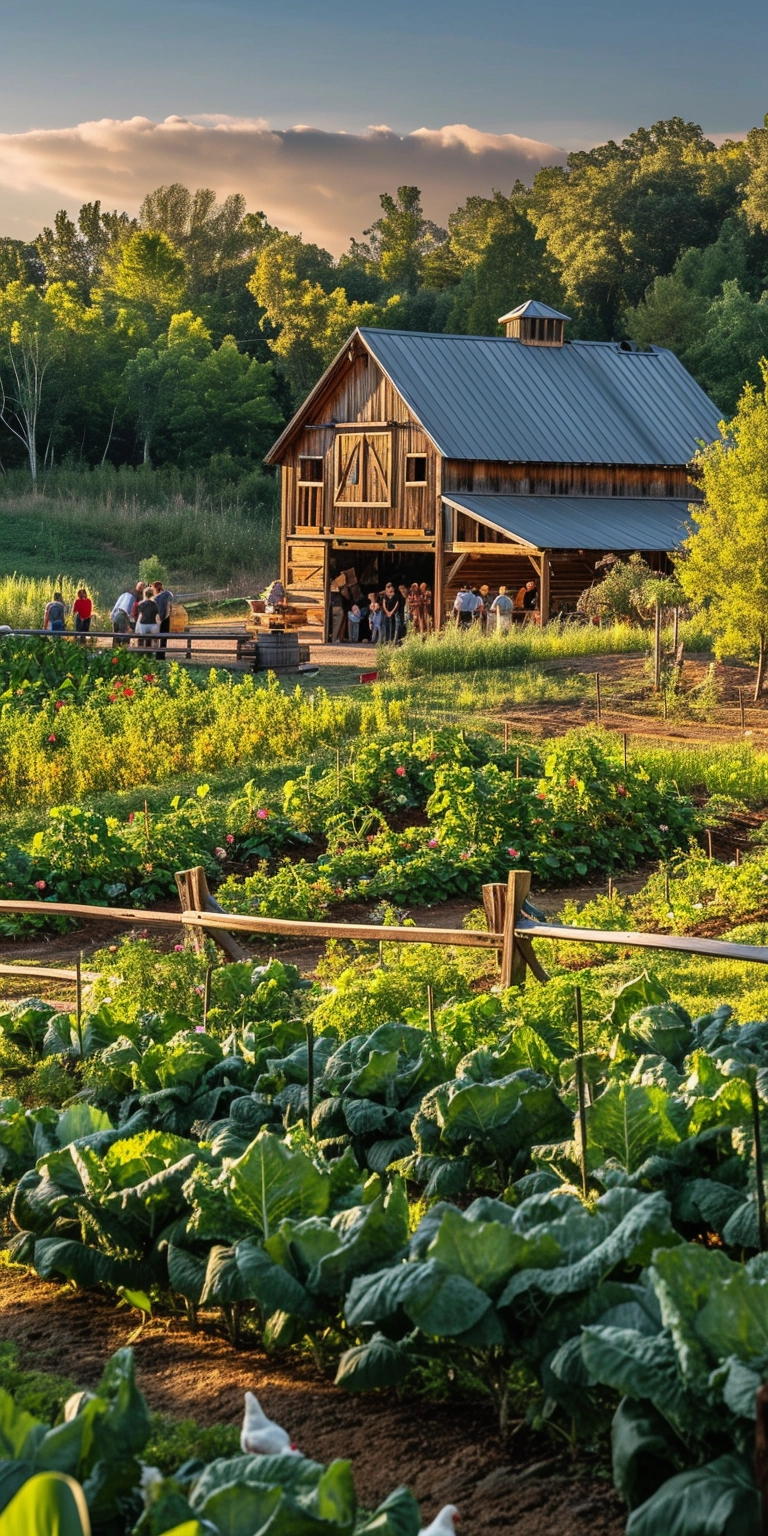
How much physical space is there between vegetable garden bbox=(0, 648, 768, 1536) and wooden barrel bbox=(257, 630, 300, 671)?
39.8 ft

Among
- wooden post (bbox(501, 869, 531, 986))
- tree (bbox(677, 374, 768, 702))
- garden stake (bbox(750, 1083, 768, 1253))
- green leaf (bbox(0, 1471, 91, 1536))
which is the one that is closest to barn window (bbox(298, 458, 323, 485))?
tree (bbox(677, 374, 768, 702))

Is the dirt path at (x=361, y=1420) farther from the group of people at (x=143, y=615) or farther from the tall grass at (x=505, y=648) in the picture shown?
the group of people at (x=143, y=615)

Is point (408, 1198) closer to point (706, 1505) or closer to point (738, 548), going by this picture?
point (706, 1505)

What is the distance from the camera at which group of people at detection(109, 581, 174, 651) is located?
23.8 meters

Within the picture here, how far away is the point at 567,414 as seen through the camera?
33.0 meters

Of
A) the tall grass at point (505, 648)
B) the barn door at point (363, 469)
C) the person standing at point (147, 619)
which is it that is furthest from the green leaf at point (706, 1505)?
the barn door at point (363, 469)

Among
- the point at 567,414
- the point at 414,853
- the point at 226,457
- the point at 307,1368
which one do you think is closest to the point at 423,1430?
the point at 307,1368

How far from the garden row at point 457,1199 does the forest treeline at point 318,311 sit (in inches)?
1721

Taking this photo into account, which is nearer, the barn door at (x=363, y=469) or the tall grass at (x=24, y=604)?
the tall grass at (x=24, y=604)

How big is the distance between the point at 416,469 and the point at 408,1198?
87.1 feet

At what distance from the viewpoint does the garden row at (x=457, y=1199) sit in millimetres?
3650

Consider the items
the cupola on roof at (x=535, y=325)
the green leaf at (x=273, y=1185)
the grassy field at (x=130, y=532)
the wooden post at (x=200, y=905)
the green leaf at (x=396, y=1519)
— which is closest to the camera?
the green leaf at (x=396, y=1519)

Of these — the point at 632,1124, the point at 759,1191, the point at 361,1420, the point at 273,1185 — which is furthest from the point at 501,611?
the point at 361,1420

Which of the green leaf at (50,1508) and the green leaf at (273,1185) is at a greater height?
the green leaf at (50,1508)
